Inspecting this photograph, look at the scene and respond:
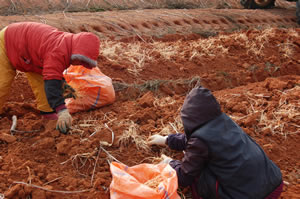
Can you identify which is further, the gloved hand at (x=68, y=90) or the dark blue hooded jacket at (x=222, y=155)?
the gloved hand at (x=68, y=90)

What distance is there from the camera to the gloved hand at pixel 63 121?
3.14 metres

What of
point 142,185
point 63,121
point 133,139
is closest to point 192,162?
point 142,185

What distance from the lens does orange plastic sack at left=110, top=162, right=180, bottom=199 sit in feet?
7.53

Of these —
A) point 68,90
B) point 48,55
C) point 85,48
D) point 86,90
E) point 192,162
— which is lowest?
point 86,90

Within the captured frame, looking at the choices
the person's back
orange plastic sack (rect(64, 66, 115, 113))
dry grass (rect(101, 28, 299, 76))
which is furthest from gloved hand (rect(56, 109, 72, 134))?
dry grass (rect(101, 28, 299, 76))

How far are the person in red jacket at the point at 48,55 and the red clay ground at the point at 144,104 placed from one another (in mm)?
440

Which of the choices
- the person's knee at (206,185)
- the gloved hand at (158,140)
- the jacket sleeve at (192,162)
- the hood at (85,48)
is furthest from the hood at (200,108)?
the hood at (85,48)

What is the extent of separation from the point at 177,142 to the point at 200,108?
0.72 meters

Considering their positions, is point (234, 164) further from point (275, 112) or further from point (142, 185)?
point (275, 112)

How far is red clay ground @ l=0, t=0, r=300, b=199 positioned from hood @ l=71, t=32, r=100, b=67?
855mm

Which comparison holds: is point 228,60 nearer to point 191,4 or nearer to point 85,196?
point 85,196

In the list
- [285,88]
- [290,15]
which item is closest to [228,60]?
[285,88]

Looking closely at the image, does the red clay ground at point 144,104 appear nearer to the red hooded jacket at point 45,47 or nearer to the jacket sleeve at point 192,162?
the jacket sleeve at point 192,162

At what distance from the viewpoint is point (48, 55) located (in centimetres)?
317
